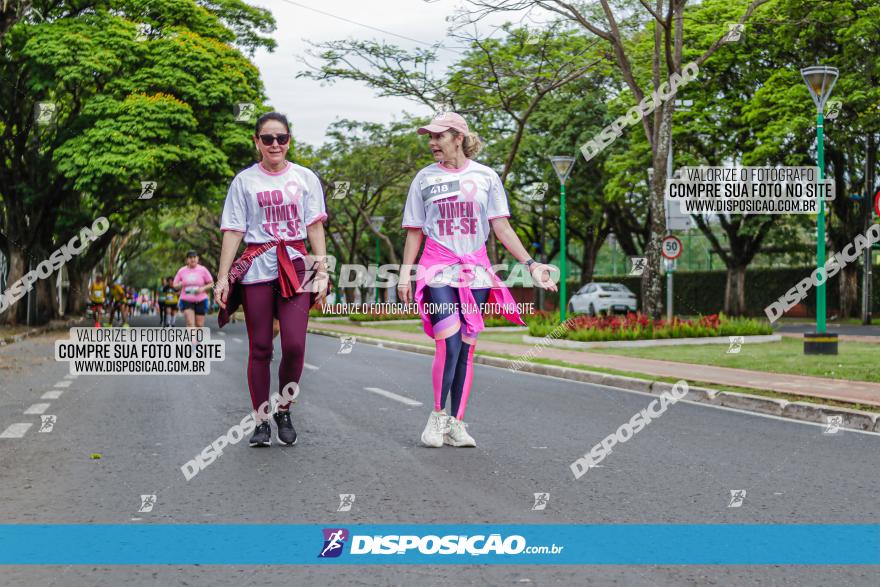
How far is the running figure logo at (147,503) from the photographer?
4.94 m

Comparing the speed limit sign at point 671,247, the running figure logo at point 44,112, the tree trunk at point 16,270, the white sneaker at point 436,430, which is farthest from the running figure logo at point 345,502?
the tree trunk at point 16,270

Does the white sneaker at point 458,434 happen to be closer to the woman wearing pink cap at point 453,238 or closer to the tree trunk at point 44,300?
the woman wearing pink cap at point 453,238

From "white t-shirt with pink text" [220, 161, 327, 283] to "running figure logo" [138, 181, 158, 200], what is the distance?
951 inches

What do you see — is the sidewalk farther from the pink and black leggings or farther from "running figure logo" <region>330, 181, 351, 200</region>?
"running figure logo" <region>330, 181, 351, 200</region>

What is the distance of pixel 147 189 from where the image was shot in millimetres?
30266

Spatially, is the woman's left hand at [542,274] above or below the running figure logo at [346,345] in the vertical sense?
above

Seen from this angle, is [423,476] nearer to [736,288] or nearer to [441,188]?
[441,188]

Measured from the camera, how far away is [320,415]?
344 inches

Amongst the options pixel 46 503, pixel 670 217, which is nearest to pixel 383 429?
pixel 46 503

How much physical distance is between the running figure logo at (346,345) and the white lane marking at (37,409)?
9914 millimetres

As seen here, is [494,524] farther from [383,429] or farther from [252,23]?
[252,23]

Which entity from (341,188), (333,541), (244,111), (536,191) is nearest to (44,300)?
(244,111)

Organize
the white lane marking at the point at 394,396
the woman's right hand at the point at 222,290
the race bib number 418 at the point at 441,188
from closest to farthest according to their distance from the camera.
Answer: the woman's right hand at the point at 222,290, the race bib number 418 at the point at 441,188, the white lane marking at the point at 394,396

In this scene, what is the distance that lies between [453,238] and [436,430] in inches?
54.9
